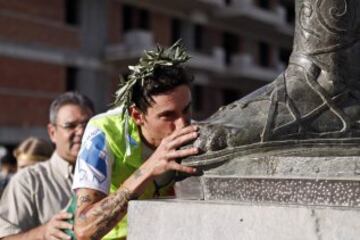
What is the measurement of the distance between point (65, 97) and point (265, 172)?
2.10 metres

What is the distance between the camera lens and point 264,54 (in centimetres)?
3167

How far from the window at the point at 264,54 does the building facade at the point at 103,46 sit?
3.89 ft

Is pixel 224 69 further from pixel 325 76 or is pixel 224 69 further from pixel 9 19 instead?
pixel 325 76

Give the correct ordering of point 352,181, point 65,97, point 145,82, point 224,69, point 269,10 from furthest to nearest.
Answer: point 269,10 → point 224,69 → point 65,97 → point 145,82 → point 352,181

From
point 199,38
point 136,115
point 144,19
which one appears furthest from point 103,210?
point 199,38

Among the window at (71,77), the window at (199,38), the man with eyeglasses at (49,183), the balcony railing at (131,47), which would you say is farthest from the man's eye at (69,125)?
the window at (199,38)

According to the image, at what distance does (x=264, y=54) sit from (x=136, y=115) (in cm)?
2956

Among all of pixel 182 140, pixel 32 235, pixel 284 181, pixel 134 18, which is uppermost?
pixel 134 18

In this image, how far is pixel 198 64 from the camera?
82.4 feet

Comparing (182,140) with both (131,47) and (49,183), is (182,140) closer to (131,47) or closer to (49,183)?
(49,183)

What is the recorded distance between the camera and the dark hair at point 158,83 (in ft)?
7.76

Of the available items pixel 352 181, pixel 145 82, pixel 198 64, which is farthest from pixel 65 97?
pixel 198 64

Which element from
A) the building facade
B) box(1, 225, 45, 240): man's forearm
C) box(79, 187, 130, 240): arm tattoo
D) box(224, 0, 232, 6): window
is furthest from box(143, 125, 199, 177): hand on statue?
box(224, 0, 232, 6): window

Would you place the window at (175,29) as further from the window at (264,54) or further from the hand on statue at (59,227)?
the hand on statue at (59,227)
